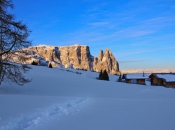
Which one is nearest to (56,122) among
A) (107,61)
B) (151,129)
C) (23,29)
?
(151,129)

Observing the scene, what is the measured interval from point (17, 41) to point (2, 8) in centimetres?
276

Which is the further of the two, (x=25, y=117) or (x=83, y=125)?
(x=25, y=117)

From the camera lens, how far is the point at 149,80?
5466 centimetres

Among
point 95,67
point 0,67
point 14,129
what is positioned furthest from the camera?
→ point 95,67

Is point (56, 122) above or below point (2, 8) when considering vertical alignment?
below

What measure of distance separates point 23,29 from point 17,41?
1.18 meters

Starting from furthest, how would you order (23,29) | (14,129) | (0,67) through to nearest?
(23,29), (0,67), (14,129)

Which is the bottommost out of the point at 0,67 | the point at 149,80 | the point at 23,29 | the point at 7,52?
the point at 149,80

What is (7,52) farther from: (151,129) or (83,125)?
(151,129)

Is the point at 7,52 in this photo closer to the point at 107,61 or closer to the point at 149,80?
the point at 149,80

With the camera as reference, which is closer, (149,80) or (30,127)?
(30,127)

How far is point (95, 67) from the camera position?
648 feet

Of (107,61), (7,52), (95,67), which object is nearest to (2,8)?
(7,52)

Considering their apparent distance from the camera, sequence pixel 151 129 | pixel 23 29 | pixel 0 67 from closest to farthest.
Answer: pixel 151 129
pixel 0 67
pixel 23 29
